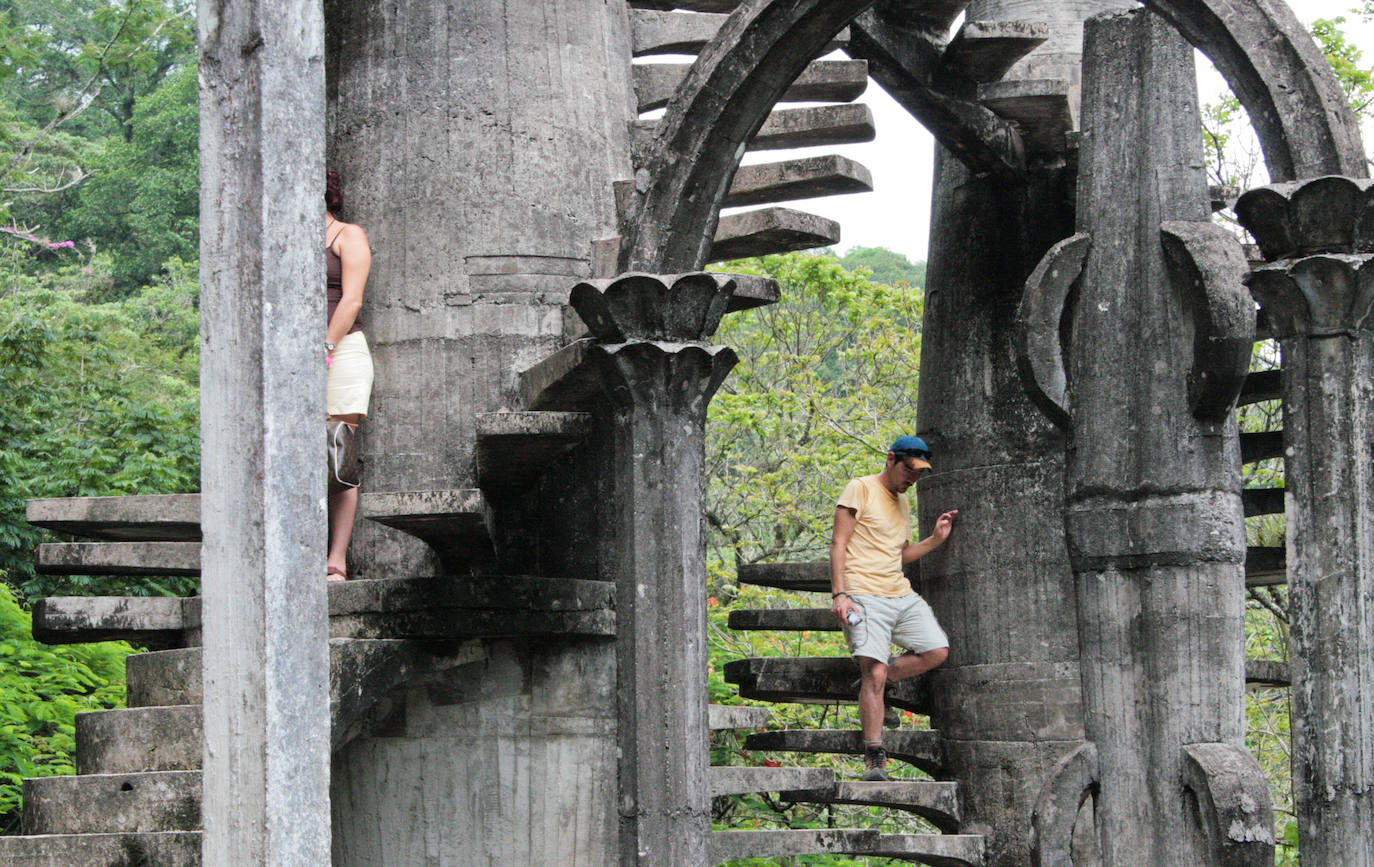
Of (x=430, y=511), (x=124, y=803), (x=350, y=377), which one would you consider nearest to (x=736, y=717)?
(x=430, y=511)

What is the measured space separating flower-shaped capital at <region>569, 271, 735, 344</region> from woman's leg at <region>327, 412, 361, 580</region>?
1411 mm

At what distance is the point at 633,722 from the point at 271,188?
304 cm

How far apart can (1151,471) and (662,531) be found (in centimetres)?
175

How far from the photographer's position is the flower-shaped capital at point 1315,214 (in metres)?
5.71

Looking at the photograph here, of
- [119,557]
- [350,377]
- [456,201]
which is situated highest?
[456,201]

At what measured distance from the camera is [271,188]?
4320mm

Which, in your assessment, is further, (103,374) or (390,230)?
(103,374)

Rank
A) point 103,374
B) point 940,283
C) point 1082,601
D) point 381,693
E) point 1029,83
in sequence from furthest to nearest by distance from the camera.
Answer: point 103,374
point 940,283
point 1029,83
point 381,693
point 1082,601

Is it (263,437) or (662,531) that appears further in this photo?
(662,531)

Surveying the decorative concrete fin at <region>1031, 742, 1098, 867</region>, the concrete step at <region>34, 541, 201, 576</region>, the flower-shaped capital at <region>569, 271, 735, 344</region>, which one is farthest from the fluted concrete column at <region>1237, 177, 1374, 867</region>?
the concrete step at <region>34, 541, 201, 576</region>

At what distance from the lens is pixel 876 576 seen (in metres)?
8.90

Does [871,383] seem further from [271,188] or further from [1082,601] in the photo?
[271,188]

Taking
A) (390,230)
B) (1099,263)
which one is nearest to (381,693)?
(390,230)

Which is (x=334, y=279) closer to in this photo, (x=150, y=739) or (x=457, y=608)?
(x=457, y=608)
